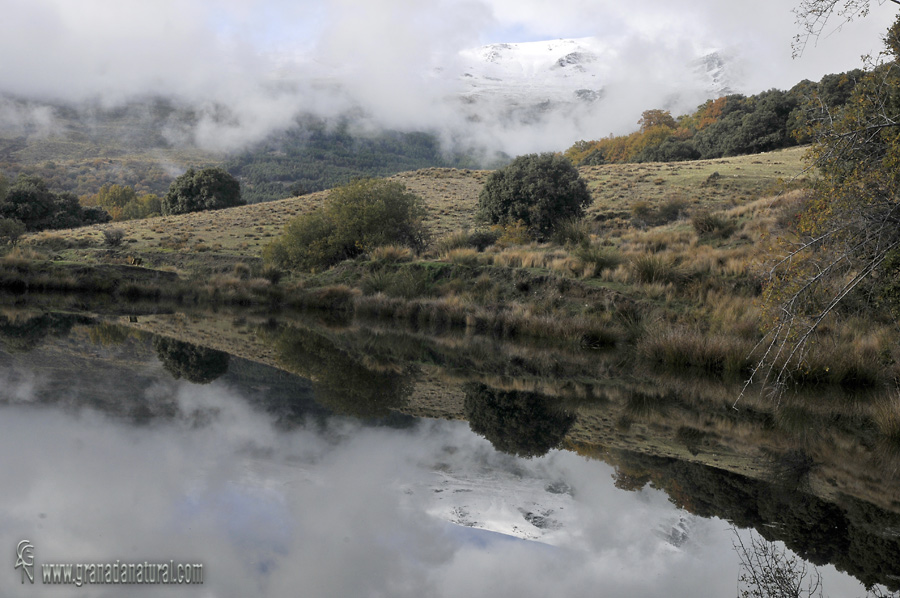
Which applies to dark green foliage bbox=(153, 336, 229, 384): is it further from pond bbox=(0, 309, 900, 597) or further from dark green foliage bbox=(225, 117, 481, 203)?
dark green foliage bbox=(225, 117, 481, 203)

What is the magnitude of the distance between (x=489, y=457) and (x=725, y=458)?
284 centimetres

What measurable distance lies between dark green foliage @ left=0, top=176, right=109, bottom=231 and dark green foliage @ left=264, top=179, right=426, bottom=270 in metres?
33.5

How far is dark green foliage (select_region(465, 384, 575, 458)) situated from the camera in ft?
25.2

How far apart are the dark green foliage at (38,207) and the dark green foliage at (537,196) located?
41.2m

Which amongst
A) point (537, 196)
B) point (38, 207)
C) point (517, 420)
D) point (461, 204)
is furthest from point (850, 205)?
point (38, 207)

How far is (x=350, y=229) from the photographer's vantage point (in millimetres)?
31188

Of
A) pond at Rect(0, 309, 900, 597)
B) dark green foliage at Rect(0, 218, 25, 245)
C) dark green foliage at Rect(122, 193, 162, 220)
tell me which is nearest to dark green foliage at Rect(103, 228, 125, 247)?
dark green foliage at Rect(0, 218, 25, 245)

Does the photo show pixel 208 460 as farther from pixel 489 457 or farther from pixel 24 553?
pixel 489 457

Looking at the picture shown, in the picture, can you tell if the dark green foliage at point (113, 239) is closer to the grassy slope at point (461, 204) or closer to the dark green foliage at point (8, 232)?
the grassy slope at point (461, 204)

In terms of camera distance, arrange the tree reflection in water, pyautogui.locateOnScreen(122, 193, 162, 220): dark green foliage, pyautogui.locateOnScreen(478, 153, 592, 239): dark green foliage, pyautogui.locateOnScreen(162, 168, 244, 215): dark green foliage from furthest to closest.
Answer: pyautogui.locateOnScreen(122, 193, 162, 220): dark green foliage → pyautogui.locateOnScreen(162, 168, 244, 215): dark green foliage → pyautogui.locateOnScreen(478, 153, 592, 239): dark green foliage → the tree reflection in water

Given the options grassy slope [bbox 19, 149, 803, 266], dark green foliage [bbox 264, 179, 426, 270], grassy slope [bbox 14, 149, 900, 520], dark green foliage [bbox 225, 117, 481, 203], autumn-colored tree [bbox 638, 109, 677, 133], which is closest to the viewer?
grassy slope [bbox 14, 149, 900, 520]

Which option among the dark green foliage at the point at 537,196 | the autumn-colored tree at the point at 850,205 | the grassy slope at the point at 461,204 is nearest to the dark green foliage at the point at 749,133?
the grassy slope at the point at 461,204

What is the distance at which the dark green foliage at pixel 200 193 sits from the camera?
62.5 meters

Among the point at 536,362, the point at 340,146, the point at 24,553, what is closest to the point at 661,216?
the point at 536,362
